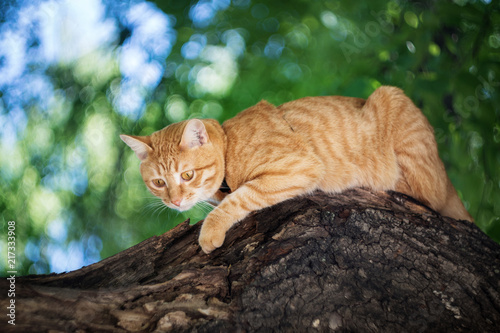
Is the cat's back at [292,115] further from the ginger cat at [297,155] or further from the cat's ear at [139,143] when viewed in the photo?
the cat's ear at [139,143]

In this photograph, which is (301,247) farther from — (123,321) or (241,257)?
(123,321)

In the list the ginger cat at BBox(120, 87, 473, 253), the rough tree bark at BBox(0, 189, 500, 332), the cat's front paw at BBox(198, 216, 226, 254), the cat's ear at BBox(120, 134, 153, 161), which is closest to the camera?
the rough tree bark at BBox(0, 189, 500, 332)

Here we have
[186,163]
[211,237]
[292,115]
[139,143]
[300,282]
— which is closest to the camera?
[300,282]

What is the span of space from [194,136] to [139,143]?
0.46 meters

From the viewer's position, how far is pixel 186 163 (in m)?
2.82

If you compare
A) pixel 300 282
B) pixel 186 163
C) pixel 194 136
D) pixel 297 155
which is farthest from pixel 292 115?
pixel 300 282

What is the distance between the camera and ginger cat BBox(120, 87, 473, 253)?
278 centimetres

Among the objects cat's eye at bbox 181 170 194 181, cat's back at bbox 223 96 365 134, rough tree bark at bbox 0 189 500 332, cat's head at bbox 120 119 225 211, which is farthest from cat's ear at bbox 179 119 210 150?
rough tree bark at bbox 0 189 500 332

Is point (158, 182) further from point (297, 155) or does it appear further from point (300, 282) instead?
point (300, 282)

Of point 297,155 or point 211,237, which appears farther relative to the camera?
point 297,155

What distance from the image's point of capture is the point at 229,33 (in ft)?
14.1

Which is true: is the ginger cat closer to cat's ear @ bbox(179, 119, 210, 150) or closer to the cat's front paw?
cat's ear @ bbox(179, 119, 210, 150)

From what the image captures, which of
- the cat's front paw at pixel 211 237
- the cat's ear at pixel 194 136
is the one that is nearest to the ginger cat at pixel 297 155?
the cat's ear at pixel 194 136

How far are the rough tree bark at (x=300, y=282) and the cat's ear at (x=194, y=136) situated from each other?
78 centimetres
